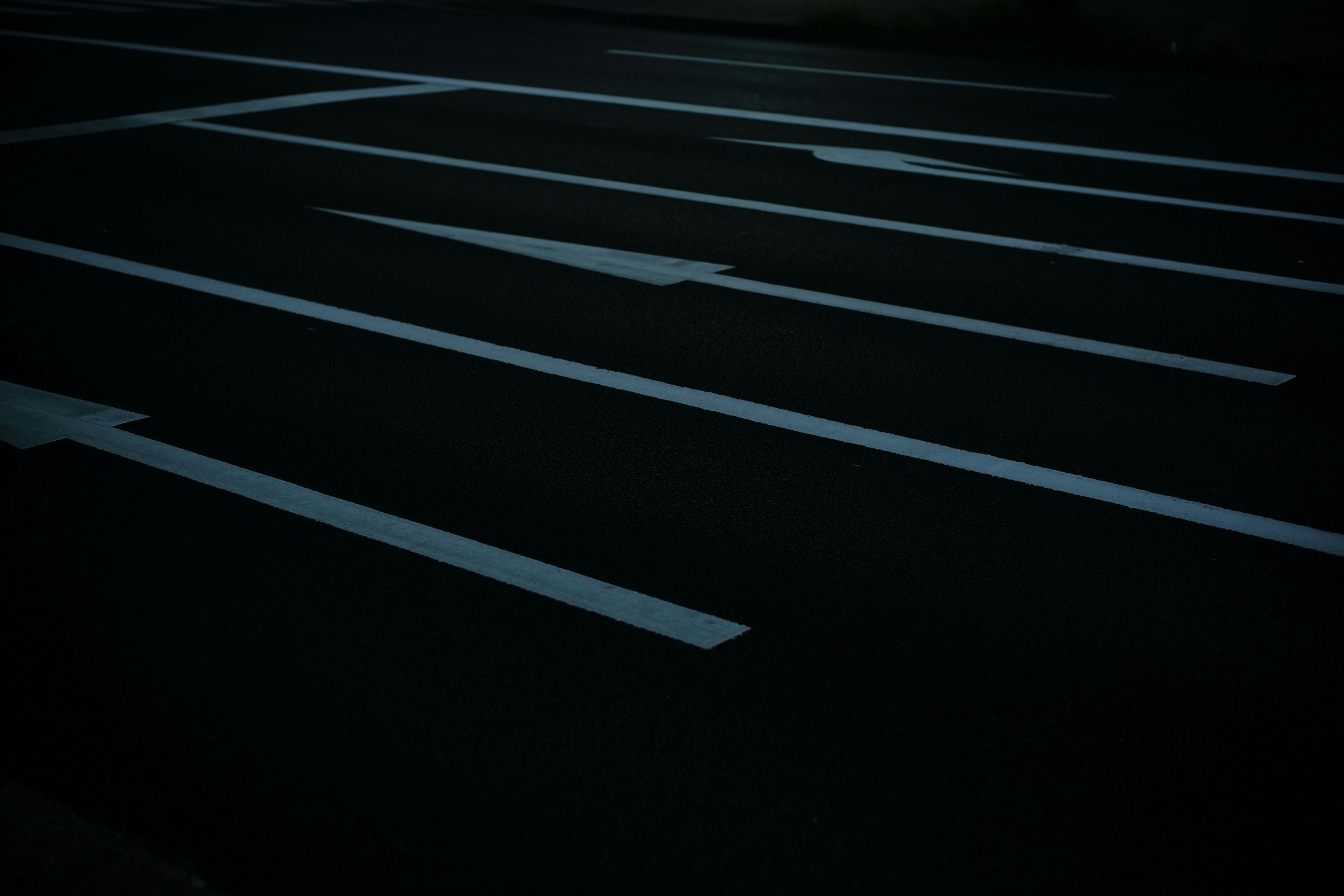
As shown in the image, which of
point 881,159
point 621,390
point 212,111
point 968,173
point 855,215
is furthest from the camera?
point 212,111

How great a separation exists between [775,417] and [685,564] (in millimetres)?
1318

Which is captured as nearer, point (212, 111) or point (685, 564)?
point (685, 564)

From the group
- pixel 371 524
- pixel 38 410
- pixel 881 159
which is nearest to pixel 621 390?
pixel 371 524

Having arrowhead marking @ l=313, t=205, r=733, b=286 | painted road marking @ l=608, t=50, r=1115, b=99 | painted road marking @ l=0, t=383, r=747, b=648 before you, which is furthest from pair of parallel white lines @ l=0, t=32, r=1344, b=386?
painted road marking @ l=0, t=383, r=747, b=648

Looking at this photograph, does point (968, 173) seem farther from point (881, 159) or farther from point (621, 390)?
point (621, 390)

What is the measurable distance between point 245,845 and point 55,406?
314cm

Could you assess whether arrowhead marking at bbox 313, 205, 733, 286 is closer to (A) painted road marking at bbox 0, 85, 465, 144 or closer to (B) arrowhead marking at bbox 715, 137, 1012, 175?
(B) arrowhead marking at bbox 715, 137, 1012, 175

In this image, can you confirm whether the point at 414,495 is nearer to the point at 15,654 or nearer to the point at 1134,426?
the point at 15,654

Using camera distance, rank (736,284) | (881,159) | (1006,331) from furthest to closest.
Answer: (881,159) < (736,284) < (1006,331)

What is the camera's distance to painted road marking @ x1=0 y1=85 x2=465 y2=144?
1047 centimetres

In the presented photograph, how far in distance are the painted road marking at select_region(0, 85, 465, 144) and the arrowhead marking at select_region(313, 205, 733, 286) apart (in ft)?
13.0

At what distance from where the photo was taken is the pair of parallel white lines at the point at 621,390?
4098mm

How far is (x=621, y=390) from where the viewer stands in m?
5.51

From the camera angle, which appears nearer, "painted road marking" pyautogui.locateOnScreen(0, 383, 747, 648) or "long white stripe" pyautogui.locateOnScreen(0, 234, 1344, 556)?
"painted road marking" pyautogui.locateOnScreen(0, 383, 747, 648)
